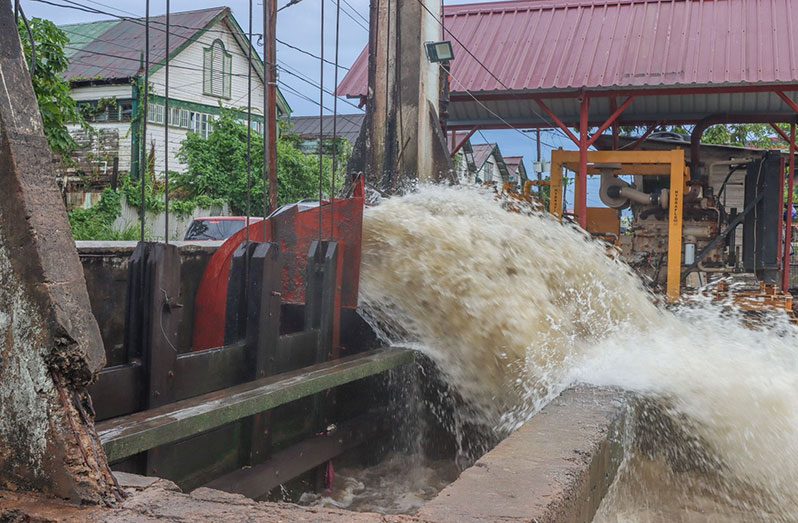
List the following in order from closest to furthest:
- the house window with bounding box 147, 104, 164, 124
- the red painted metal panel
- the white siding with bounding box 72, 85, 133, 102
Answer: the red painted metal panel, the white siding with bounding box 72, 85, 133, 102, the house window with bounding box 147, 104, 164, 124

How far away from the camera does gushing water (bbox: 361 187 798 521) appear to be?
14.7 feet

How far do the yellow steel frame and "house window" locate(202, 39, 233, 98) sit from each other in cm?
2194

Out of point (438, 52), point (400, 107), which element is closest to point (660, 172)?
point (438, 52)

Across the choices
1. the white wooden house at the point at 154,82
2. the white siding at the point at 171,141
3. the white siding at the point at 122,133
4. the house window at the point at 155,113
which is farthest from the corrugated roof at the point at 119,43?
the white siding at the point at 171,141

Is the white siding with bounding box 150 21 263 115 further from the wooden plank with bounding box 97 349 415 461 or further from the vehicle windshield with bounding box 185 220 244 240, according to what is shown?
the wooden plank with bounding box 97 349 415 461

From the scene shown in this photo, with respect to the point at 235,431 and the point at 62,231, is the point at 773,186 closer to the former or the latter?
the point at 235,431

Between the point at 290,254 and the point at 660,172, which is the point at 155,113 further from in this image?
the point at 290,254

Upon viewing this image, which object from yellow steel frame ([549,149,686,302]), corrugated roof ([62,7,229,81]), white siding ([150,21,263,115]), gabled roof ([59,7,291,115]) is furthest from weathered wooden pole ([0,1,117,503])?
white siding ([150,21,263,115])

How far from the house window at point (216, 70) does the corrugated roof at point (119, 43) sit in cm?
101

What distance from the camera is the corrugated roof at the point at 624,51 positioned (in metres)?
10.5

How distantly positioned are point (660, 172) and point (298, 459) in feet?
26.5

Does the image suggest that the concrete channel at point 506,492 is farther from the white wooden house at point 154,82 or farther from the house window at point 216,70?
the house window at point 216,70

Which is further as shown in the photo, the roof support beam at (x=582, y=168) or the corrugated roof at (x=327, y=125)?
the corrugated roof at (x=327, y=125)

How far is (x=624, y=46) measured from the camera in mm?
11359
